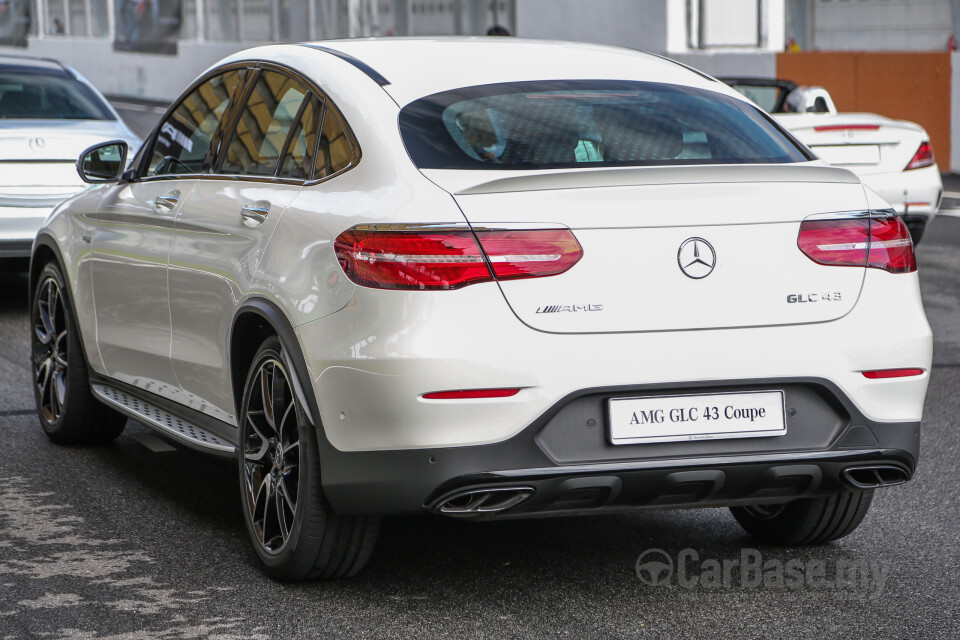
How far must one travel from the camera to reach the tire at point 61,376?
6.42m

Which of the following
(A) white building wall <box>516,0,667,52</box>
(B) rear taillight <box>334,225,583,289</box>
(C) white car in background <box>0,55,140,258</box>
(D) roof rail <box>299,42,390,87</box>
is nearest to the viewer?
(B) rear taillight <box>334,225,583,289</box>

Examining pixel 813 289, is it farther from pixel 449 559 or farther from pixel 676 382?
pixel 449 559

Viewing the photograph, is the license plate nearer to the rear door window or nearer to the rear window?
the rear window

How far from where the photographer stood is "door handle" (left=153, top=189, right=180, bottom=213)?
539 cm

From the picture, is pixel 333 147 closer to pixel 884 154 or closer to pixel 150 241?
pixel 150 241

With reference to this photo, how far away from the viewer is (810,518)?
489cm

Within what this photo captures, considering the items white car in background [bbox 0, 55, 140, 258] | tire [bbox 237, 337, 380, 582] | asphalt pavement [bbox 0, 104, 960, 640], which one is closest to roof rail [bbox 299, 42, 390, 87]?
tire [bbox 237, 337, 380, 582]

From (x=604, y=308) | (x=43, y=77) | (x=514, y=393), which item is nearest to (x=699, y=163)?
(x=604, y=308)

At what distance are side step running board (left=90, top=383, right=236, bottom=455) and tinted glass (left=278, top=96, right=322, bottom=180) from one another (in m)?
0.92

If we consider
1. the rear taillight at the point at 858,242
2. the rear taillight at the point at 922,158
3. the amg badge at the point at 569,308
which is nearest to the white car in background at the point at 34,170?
the rear taillight at the point at 922,158

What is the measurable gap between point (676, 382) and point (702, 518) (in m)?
1.45

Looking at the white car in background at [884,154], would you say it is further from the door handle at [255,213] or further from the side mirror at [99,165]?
the door handle at [255,213]

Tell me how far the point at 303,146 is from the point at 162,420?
1329mm

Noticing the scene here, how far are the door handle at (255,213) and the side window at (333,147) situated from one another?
217mm
